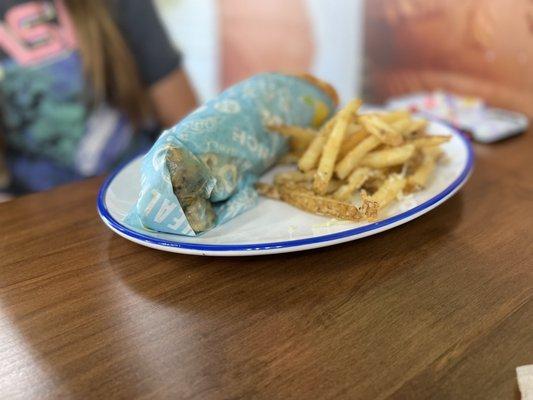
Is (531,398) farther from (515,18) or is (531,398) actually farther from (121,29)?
(121,29)

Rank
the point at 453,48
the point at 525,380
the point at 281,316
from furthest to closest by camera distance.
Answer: the point at 453,48, the point at 281,316, the point at 525,380

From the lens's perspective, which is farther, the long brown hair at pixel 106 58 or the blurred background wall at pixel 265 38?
the blurred background wall at pixel 265 38

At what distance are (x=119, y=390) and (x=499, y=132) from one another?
3.54 feet

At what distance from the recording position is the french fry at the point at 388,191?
79 cm

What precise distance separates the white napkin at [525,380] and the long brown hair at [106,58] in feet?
5.18

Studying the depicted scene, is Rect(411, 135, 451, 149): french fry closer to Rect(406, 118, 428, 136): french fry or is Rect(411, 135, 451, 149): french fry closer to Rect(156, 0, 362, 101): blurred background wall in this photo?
Rect(406, 118, 428, 136): french fry

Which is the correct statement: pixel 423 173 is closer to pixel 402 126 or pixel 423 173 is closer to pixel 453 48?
pixel 402 126

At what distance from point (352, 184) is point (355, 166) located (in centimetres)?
4

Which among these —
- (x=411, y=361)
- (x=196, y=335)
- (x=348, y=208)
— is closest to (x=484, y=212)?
(x=348, y=208)

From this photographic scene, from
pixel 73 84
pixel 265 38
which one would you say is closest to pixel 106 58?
pixel 73 84

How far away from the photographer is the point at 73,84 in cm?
171

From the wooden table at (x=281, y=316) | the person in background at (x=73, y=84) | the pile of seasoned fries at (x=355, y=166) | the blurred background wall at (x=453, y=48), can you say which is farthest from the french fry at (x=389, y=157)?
the person in background at (x=73, y=84)

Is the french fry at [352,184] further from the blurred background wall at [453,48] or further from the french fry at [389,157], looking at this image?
the blurred background wall at [453,48]

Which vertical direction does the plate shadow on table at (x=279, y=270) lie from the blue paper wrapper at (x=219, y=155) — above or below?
below
